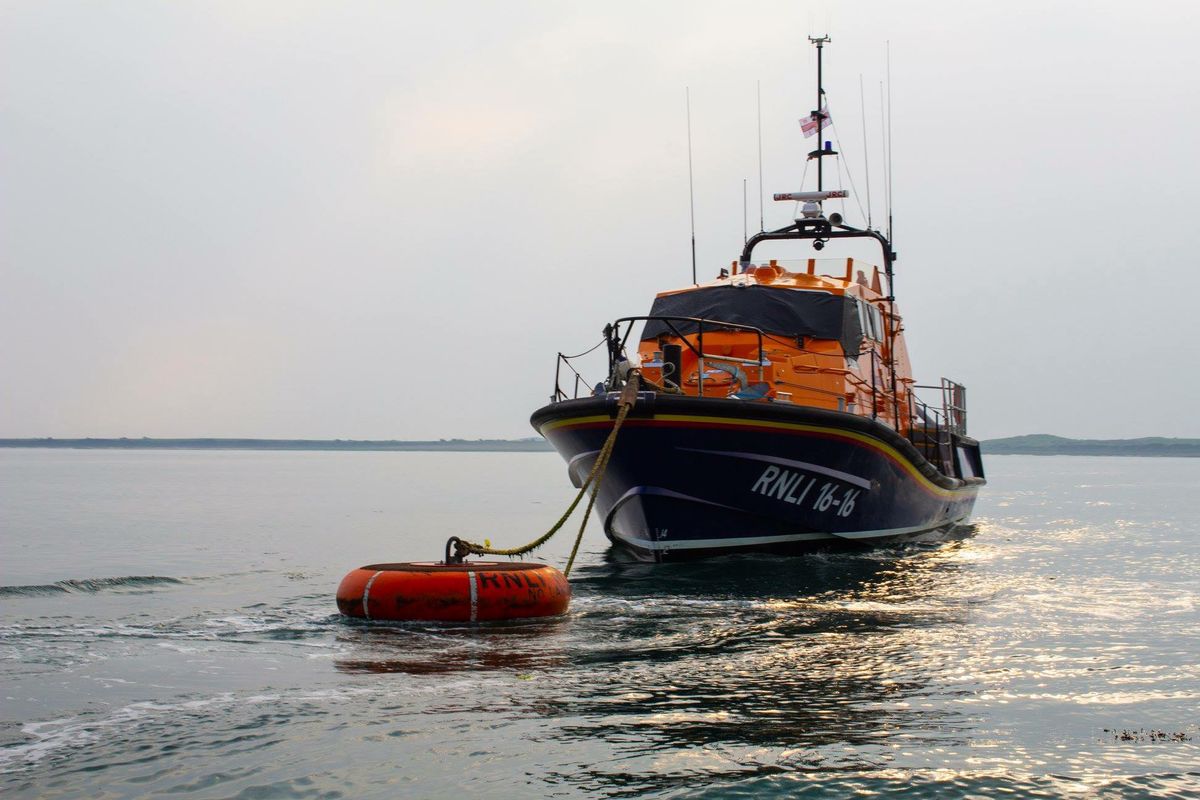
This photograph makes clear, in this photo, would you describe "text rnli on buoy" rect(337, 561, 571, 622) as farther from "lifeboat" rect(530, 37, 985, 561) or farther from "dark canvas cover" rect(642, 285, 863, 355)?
"dark canvas cover" rect(642, 285, 863, 355)

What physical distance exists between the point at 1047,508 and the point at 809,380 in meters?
22.4

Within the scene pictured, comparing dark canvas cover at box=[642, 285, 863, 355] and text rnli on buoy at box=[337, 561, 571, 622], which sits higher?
dark canvas cover at box=[642, 285, 863, 355]

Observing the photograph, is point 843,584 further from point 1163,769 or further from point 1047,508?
point 1047,508

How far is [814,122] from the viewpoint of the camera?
65.4 feet

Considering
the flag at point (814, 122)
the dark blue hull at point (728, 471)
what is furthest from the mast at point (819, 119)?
the dark blue hull at point (728, 471)

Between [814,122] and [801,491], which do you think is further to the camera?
[814,122]

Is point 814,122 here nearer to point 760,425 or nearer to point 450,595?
point 760,425

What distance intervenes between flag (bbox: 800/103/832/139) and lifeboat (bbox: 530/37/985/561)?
12.1 feet

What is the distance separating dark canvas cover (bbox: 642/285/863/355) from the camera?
14.8 metres

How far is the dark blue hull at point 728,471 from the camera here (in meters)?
12.5

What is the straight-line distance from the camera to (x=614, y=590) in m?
11.8

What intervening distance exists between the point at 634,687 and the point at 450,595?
279 cm

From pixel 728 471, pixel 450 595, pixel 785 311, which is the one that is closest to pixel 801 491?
pixel 728 471

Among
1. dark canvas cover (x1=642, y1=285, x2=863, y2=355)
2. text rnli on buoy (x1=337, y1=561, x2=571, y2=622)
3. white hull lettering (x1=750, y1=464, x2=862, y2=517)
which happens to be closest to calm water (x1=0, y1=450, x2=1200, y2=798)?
text rnli on buoy (x1=337, y1=561, x2=571, y2=622)
